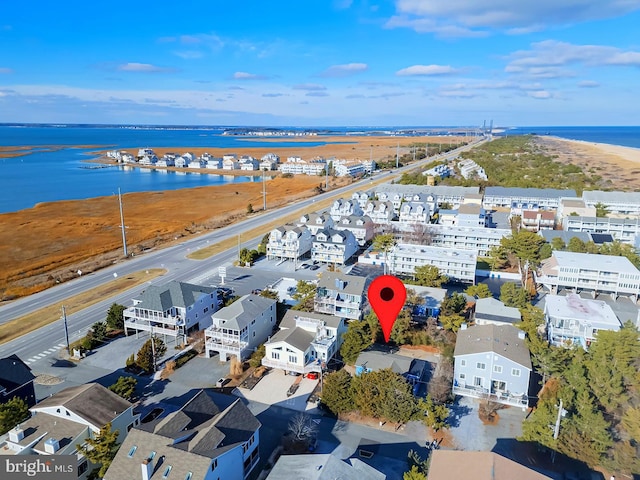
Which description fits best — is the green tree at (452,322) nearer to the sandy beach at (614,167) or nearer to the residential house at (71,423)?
the residential house at (71,423)

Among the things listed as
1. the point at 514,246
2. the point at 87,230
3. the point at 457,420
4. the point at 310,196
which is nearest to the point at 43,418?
the point at 457,420

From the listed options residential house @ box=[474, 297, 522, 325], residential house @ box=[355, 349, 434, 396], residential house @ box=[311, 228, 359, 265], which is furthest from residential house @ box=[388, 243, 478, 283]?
residential house @ box=[355, 349, 434, 396]

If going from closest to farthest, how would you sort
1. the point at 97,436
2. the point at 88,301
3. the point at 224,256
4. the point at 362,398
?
1. the point at 97,436
2. the point at 362,398
3. the point at 88,301
4. the point at 224,256

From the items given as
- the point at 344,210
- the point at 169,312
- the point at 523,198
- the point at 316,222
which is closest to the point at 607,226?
the point at 523,198

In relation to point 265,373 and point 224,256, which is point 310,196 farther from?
point 265,373

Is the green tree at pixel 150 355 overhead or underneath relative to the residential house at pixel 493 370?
underneath

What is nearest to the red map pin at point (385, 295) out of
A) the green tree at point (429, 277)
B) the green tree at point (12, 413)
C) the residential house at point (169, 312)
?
the green tree at point (429, 277)
